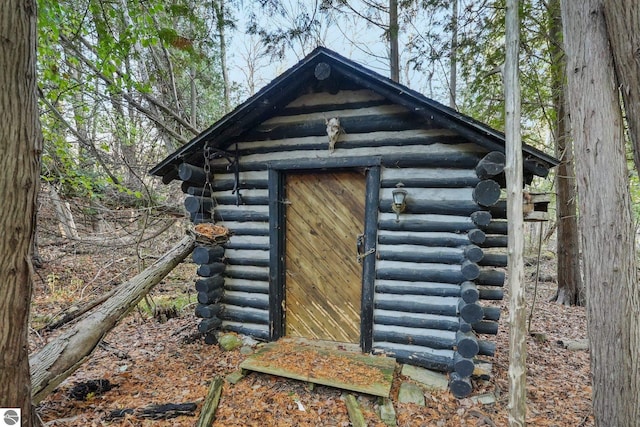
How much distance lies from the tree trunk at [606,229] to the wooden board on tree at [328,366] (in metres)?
1.86

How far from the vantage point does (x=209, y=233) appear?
13.5 feet

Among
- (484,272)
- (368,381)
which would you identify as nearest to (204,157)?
(368,381)

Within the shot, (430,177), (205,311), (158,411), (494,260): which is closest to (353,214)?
(430,177)

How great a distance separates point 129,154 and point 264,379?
26.8 ft

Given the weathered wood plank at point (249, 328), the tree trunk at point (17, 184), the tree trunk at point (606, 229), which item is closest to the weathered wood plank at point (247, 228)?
the weathered wood plank at point (249, 328)

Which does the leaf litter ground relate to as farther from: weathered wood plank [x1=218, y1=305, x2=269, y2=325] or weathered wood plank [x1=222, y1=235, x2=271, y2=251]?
weathered wood plank [x1=222, y1=235, x2=271, y2=251]

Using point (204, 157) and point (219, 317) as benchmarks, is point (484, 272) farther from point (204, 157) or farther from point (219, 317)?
point (204, 157)

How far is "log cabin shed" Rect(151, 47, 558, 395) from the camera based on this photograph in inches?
142

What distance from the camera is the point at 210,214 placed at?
4.82 meters

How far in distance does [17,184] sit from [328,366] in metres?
3.40

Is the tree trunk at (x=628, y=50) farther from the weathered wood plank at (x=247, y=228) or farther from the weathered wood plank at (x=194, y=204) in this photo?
the weathered wood plank at (x=194, y=204)

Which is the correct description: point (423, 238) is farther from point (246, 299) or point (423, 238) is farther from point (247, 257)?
point (246, 299)

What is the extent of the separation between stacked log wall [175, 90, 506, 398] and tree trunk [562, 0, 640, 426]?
1138 mm

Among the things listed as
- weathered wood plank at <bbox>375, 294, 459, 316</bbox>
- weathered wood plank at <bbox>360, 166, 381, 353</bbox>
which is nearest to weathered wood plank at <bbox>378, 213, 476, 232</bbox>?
weathered wood plank at <bbox>360, 166, 381, 353</bbox>
